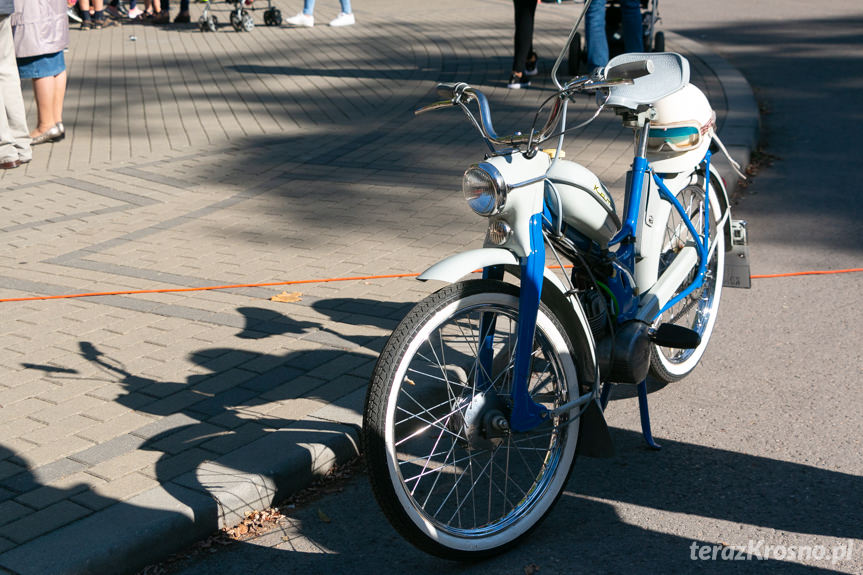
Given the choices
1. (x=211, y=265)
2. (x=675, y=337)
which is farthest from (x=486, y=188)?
(x=211, y=265)

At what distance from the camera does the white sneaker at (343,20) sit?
49.6 ft

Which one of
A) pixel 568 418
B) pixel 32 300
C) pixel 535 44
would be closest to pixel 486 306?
pixel 568 418

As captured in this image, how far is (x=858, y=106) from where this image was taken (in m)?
9.20

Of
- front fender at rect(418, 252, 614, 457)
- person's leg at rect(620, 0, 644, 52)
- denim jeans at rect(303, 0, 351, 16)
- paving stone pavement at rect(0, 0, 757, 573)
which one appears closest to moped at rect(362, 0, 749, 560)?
front fender at rect(418, 252, 614, 457)

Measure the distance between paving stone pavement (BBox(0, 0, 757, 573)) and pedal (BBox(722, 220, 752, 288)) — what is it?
152 cm

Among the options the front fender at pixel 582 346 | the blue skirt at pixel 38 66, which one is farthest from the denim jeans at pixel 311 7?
the front fender at pixel 582 346

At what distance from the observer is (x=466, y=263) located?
2.74 meters

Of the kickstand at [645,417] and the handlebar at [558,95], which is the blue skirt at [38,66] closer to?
the handlebar at [558,95]

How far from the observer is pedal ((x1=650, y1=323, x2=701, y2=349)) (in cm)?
342

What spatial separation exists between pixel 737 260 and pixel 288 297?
2208mm

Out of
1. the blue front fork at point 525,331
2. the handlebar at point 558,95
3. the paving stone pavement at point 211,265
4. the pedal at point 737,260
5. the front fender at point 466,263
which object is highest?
the handlebar at point 558,95

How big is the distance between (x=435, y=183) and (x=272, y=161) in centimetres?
156

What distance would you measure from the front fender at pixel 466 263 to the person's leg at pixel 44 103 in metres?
6.63

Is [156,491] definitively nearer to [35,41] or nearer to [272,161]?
[272,161]
